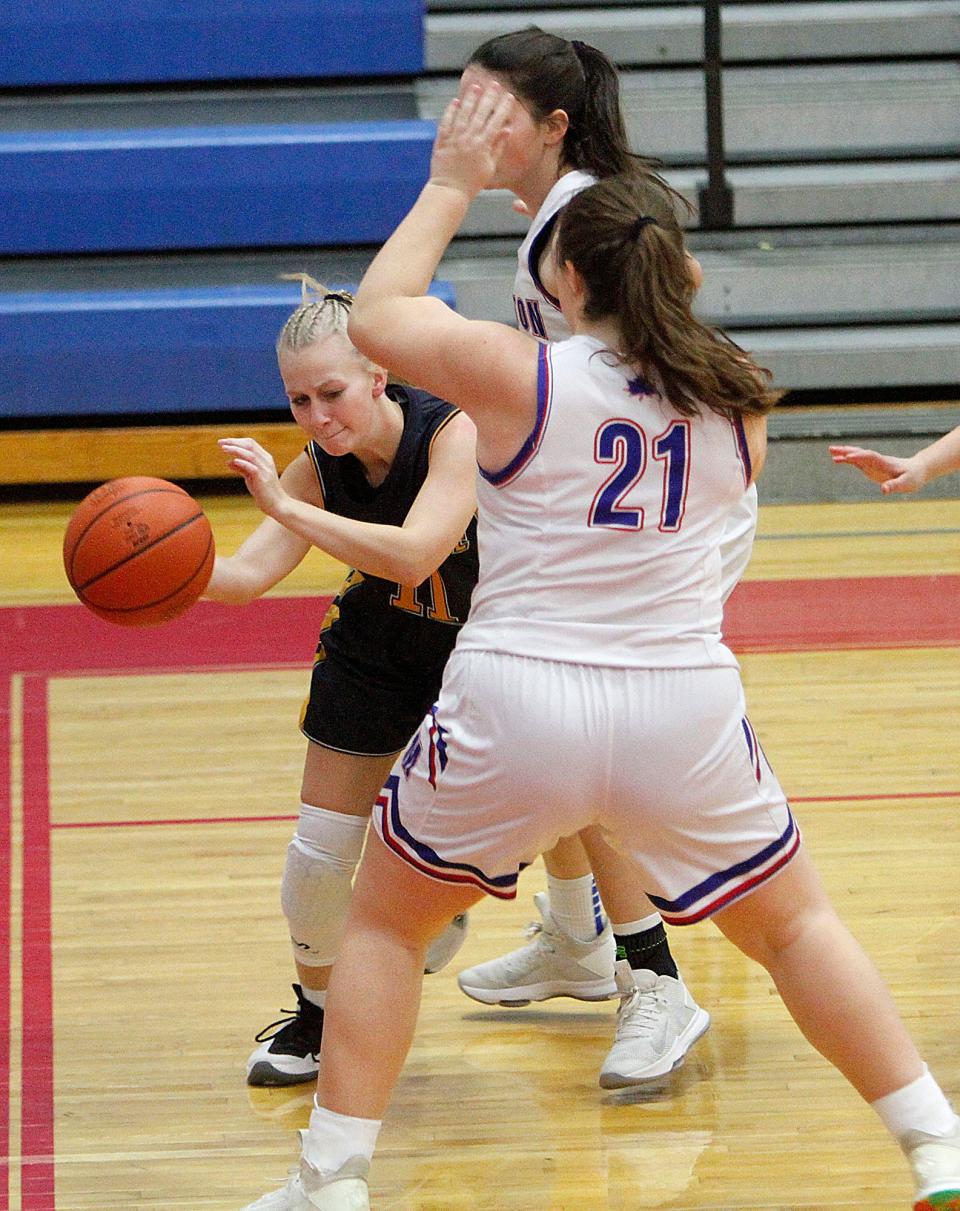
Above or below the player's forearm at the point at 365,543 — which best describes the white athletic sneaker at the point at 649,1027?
below

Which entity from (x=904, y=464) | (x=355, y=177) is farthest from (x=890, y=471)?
(x=355, y=177)

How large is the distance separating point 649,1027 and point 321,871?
1.99 feet

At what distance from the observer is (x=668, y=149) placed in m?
7.81

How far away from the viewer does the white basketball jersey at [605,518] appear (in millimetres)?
2059

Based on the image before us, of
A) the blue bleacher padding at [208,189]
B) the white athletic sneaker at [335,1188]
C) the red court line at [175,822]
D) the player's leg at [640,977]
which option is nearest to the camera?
the white athletic sneaker at [335,1188]

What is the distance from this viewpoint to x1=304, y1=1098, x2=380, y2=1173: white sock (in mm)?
2229

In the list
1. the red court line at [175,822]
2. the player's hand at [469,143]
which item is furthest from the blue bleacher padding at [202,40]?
the player's hand at [469,143]

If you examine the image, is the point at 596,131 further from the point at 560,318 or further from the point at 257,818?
the point at 257,818

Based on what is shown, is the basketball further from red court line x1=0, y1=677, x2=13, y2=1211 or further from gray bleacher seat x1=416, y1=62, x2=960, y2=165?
gray bleacher seat x1=416, y1=62, x2=960, y2=165

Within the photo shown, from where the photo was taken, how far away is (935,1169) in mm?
2115

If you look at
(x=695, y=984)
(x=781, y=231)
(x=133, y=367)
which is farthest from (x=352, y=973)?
(x=781, y=231)

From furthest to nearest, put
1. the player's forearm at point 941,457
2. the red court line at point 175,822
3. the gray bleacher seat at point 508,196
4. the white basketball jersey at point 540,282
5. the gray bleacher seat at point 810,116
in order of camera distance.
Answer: the gray bleacher seat at point 810,116, the gray bleacher seat at point 508,196, the red court line at point 175,822, the player's forearm at point 941,457, the white basketball jersey at point 540,282

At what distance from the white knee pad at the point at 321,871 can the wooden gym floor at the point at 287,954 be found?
0.31 meters

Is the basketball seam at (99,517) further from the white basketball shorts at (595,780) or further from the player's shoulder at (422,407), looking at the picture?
the white basketball shorts at (595,780)
